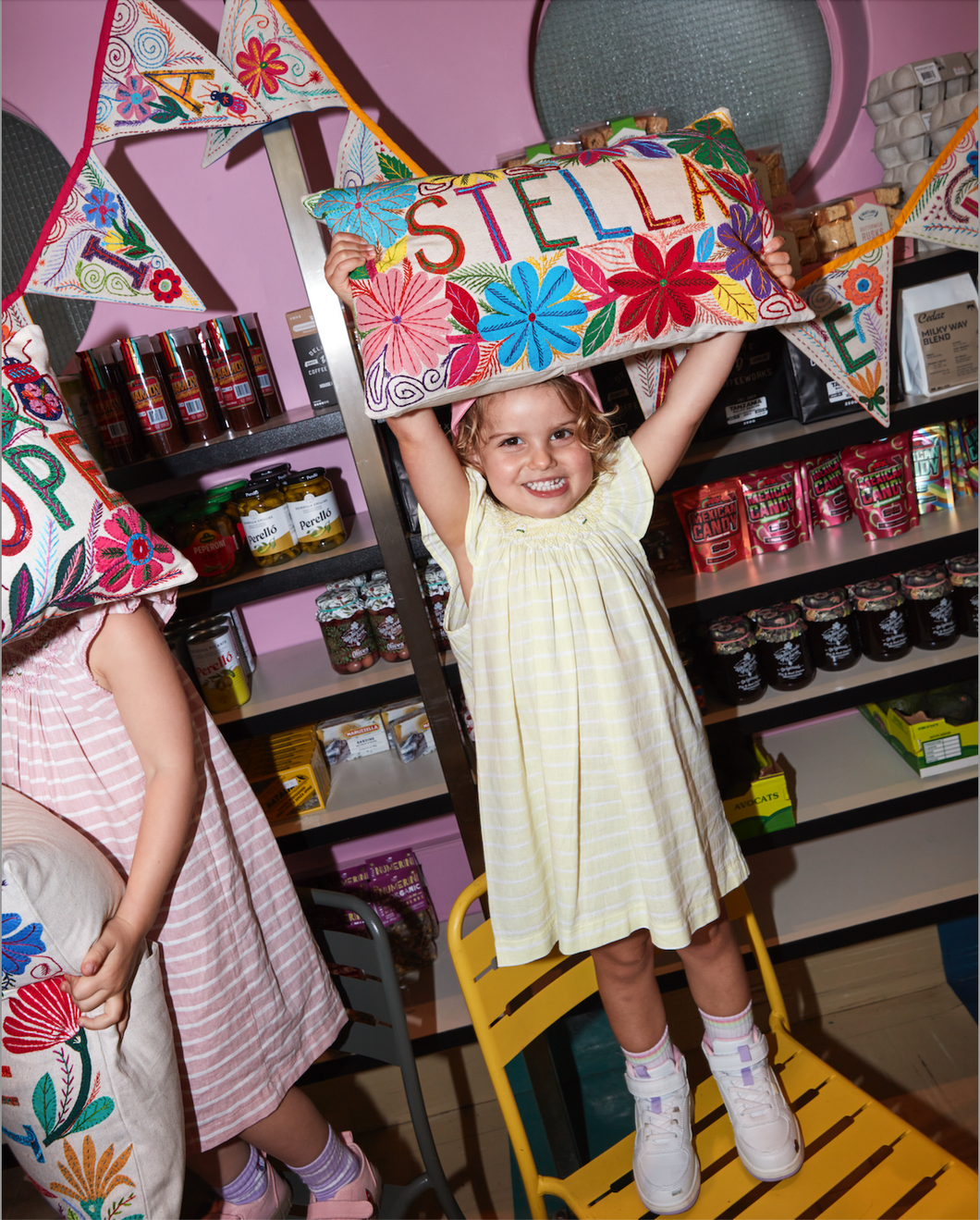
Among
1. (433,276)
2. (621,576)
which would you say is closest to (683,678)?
(621,576)

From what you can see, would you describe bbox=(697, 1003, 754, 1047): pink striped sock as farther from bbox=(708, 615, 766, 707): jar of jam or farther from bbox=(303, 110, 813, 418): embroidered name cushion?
bbox=(303, 110, 813, 418): embroidered name cushion

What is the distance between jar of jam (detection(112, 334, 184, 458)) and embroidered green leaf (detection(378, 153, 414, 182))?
540 mm

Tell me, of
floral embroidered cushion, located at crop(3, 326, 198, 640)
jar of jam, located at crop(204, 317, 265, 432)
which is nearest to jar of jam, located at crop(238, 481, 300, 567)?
jar of jam, located at crop(204, 317, 265, 432)

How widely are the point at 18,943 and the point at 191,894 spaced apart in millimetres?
260

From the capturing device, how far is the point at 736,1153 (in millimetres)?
A: 1307

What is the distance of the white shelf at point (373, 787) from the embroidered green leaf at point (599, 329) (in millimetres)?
960

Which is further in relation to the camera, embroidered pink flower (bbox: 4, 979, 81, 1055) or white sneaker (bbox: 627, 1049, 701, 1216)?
white sneaker (bbox: 627, 1049, 701, 1216)

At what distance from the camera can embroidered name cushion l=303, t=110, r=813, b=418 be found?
3.35 ft

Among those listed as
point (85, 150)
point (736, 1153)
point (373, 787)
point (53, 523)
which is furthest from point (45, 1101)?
point (85, 150)

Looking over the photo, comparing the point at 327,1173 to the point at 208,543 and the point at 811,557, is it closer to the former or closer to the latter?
the point at 208,543

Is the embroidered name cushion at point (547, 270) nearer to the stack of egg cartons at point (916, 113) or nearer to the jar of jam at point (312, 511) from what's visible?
the jar of jam at point (312, 511)

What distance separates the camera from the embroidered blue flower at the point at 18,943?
35.1 inches

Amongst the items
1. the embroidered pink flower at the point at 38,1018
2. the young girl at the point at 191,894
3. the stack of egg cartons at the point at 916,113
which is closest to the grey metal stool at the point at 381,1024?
the young girl at the point at 191,894

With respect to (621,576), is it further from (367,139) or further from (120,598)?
(367,139)
